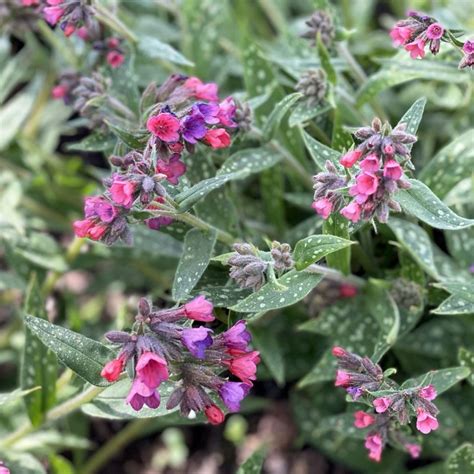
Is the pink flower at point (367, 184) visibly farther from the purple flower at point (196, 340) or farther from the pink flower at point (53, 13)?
the pink flower at point (53, 13)

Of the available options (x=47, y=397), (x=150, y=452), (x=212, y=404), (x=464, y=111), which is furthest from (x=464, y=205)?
(x=150, y=452)

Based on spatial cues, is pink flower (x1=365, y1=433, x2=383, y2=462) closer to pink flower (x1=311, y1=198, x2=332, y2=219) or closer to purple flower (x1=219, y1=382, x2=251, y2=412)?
purple flower (x1=219, y1=382, x2=251, y2=412)

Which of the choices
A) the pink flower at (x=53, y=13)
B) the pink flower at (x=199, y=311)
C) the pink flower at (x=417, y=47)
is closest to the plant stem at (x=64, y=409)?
the pink flower at (x=199, y=311)

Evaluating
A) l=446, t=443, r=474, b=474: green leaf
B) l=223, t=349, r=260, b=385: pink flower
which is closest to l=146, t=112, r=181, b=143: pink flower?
l=223, t=349, r=260, b=385: pink flower

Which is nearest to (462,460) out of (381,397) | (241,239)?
(381,397)

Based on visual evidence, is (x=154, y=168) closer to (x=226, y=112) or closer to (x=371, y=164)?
(x=226, y=112)

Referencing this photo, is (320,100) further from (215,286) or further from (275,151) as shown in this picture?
(215,286)
